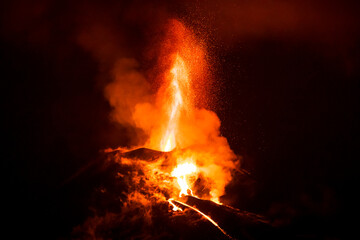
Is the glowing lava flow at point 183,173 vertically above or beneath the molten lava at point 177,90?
beneath

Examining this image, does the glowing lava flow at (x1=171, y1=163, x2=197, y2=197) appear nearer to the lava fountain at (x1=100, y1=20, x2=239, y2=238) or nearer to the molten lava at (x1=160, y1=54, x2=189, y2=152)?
the lava fountain at (x1=100, y1=20, x2=239, y2=238)

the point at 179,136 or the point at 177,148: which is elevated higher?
the point at 179,136

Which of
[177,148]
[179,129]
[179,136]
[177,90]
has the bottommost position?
[177,148]

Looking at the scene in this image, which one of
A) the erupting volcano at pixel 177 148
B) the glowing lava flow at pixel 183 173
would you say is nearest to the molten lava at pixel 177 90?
the erupting volcano at pixel 177 148

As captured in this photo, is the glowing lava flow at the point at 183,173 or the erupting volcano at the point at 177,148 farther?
the glowing lava flow at the point at 183,173

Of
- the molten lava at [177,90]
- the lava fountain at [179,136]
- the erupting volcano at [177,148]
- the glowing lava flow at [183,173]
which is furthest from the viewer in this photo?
the molten lava at [177,90]

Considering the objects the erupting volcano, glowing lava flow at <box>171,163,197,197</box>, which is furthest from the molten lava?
glowing lava flow at <box>171,163,197,197</box>

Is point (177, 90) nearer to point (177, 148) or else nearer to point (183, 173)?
point (177, 148)

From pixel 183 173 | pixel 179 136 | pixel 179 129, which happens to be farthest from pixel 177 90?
pixel 183 173

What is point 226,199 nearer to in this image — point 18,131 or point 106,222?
point 106,222

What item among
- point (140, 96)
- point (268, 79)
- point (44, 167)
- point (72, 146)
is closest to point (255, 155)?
point (268, 79)

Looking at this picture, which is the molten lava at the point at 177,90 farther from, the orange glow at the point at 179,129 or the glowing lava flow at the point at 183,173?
the glowing lava flow at the point at 183,173

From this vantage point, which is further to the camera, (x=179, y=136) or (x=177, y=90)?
(x=177, y=90)

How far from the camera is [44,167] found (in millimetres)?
9000
